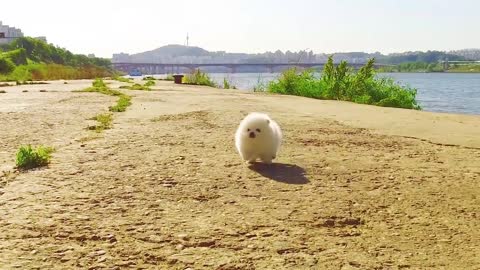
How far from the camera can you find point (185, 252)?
2.23 metres

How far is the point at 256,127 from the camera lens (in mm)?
4484

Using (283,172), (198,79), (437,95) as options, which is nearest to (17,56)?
(198,79)

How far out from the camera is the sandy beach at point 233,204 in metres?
2.21

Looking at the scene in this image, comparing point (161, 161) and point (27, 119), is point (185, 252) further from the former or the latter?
point (27, 119)

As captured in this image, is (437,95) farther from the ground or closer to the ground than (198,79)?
closer to the ground

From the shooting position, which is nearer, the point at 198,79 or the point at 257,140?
the point at 257,140

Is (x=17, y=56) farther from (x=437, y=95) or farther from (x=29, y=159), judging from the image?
(x=29, y=159)

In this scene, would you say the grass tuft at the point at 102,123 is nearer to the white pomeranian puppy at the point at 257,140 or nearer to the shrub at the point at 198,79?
the white pomeranian puppy at the point at 257,140

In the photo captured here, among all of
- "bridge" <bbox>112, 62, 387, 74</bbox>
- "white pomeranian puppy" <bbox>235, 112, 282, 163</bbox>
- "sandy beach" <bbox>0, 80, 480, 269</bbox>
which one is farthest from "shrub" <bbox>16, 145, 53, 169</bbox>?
"bridge" <bbox>112, 62, 387, 74</bbox>

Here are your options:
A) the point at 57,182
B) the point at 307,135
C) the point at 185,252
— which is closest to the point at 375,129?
the point at 307,135

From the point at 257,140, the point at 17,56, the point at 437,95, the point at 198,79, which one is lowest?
the point at 437,95

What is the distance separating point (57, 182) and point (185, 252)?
150 cm

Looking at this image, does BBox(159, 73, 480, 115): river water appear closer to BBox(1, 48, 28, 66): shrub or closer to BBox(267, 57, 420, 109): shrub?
BBox(267, 57, 420, 109): shrub

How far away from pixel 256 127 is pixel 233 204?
5.17ft
